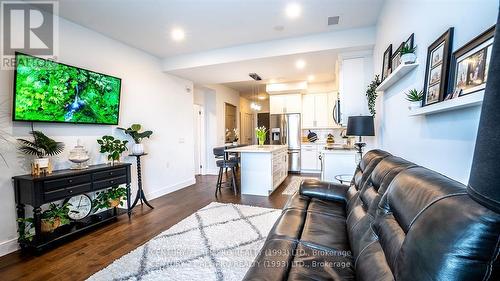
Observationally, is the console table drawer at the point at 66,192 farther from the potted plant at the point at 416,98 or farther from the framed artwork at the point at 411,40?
the framed artwork at the point at 411,40

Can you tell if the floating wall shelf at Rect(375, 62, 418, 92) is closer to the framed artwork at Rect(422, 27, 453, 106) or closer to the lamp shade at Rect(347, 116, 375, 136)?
the framed artwork at Rect(422, 27, 453, 106)

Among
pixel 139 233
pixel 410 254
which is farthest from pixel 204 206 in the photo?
pixel 410 254

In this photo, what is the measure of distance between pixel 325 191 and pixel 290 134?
460cm

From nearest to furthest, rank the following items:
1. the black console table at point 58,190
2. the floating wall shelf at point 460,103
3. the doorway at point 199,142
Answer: the floating wall shelf at point 460,103, the black console table at point 58,190, the doorway at point 199,142

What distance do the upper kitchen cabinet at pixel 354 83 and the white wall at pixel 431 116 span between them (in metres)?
0.92

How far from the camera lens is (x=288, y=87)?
6805 millimetres

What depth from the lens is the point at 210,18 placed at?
3070mm

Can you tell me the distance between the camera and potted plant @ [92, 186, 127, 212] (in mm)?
3184

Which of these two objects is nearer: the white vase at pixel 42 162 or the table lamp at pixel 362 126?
the white vase at pixel 42 162

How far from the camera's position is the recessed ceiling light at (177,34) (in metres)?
3.42

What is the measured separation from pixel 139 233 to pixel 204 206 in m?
1.14

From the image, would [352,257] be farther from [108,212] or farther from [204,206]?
[108,212]

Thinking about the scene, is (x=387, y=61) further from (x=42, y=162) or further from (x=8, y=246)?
(x=8, y=246)

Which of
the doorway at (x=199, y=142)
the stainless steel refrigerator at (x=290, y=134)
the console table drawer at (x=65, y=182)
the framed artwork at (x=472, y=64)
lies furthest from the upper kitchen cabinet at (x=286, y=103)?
the framed artwork at (x=472, y=64)
